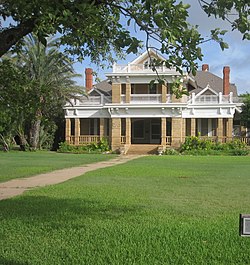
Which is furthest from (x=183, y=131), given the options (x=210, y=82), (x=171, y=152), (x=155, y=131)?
(x=210, y=82)

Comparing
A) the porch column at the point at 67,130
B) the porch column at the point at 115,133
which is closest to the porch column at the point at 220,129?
the porch column at the point at 115,133

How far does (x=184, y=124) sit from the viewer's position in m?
42.3

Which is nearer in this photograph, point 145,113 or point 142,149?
point 142,149

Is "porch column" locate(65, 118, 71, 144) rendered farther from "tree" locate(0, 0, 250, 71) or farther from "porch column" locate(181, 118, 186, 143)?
"tree" locate(0, 0, 250, 71)

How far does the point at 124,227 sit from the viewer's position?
7.41 m

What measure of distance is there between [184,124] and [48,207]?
33.5 meters

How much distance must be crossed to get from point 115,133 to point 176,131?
17.9ft

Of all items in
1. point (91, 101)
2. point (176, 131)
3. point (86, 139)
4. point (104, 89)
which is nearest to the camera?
point (176, 131)

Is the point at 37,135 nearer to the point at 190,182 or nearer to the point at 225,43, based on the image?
the point at 190,182

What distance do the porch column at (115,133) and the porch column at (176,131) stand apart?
483 centimetres

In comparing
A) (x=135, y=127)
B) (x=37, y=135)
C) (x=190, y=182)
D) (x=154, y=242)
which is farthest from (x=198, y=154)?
(x=154, y=242)

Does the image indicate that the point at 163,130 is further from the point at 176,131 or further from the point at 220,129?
the point at 220,129

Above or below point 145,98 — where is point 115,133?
below

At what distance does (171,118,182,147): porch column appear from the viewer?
Answer: 134 feet
